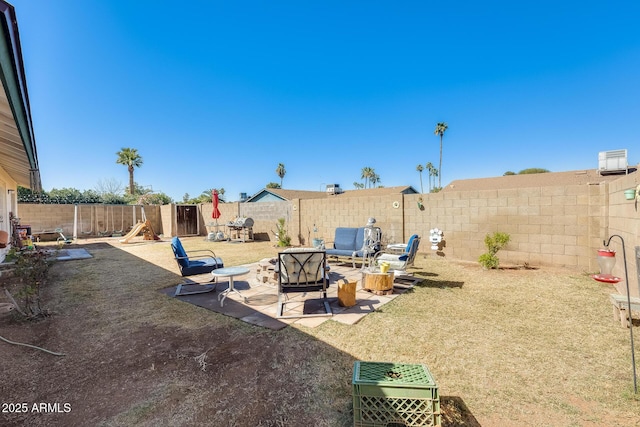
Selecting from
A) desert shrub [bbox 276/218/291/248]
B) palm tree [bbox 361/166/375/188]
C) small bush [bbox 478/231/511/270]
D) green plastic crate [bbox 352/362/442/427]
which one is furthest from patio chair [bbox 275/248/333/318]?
palm tree [bbox 361/166/375/188]

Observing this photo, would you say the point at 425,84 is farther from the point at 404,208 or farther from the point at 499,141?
the point at 499,141

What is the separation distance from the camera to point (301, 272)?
14.1 feet

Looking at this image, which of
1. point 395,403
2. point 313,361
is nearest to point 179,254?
point 313,361

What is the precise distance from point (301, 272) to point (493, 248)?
18.3 feet

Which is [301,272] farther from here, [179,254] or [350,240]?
[350,240]

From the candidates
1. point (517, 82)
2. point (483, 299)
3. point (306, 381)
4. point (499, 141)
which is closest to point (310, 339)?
point (306, 381)

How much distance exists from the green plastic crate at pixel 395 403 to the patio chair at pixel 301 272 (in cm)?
237

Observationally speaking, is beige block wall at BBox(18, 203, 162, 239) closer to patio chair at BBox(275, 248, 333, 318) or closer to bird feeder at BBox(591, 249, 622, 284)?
patio chair at BBox(275, 248, 333, 318)

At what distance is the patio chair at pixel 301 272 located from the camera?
167 inches

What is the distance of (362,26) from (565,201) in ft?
30.8

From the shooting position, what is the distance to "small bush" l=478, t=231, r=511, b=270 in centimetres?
685

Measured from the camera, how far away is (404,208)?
30.2ft

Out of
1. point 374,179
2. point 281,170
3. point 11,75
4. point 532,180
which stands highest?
point 281,170

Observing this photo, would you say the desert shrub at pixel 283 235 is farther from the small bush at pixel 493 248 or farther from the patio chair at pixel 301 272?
the patio chair at pixel 301 272
